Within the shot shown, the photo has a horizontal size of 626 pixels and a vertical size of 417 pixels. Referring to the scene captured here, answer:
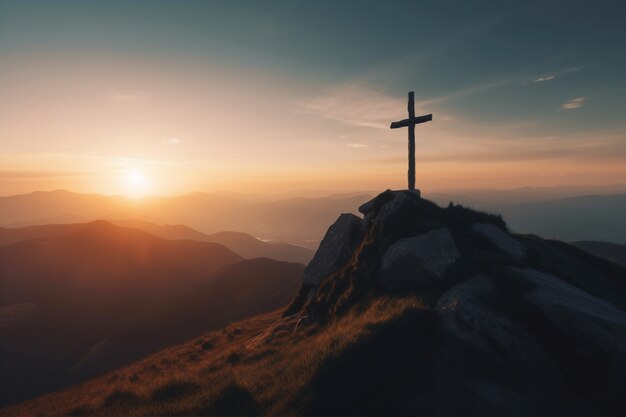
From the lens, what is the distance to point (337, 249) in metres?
22.0

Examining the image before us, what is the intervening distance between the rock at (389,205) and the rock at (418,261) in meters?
3.61

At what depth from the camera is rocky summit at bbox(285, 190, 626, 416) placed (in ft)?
25.6

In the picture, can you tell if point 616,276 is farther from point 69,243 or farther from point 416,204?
point 69,243

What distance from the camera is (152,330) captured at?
69.9 metres

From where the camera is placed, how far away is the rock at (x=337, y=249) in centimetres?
2134

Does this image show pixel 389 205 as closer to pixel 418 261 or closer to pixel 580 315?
pixel 418 261

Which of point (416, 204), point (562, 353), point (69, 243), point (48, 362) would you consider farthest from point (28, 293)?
point (562, 353)

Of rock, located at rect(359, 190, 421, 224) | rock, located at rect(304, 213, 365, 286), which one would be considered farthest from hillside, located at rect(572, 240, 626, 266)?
rock, located at rect(304, 213, 365, 286)

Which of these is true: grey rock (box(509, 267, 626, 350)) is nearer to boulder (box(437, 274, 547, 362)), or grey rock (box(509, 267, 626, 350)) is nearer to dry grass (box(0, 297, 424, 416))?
boulder (box(437, 274, 547, 362))

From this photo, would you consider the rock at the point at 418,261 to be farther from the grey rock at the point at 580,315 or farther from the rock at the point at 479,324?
the grey rock at the point at 580,315

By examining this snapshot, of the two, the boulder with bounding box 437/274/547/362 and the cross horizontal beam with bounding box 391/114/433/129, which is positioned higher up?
the cross horizontal beam with bounding box 391/114/433/129

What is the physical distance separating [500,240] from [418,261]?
252 inches

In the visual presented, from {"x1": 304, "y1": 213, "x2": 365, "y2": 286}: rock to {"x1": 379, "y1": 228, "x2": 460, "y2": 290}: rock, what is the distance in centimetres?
615

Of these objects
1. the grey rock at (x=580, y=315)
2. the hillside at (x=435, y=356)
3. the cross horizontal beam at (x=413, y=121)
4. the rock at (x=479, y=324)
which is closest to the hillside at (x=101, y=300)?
the cross horizontal beam at (x=413, y=121)
